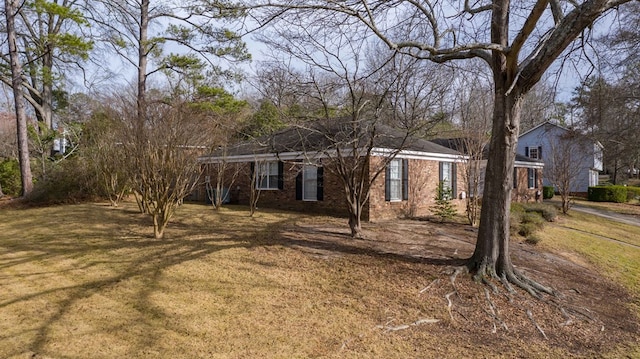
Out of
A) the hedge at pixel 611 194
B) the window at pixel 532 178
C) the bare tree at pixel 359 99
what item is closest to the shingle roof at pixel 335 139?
the bare tree at pixel 359 99

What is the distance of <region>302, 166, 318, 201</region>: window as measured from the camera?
13555 mm

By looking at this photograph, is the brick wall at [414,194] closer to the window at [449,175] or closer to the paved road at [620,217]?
the window at [449,175]

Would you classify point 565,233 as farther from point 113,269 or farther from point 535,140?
point 535,140

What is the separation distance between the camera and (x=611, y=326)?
549 centimetres

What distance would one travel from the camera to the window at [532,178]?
21.8 m

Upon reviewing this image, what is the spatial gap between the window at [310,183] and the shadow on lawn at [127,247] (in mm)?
2478

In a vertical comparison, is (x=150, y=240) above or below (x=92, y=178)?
below

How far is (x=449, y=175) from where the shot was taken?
15664mm

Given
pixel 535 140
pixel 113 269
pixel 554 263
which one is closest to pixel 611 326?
pixel 554 263

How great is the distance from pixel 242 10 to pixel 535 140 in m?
32.8

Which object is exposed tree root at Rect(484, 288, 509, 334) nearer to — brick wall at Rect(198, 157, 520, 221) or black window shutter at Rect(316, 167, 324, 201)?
brick wall at Rect(198, 157, 520, 221)

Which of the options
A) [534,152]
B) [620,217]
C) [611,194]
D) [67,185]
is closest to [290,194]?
[67,185]

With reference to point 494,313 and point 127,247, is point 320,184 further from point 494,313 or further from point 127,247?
point 494,313

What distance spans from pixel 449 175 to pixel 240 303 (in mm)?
12524
